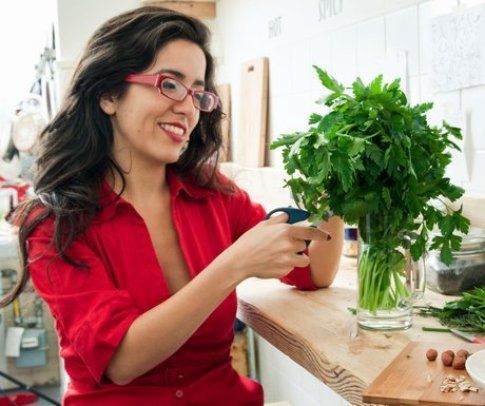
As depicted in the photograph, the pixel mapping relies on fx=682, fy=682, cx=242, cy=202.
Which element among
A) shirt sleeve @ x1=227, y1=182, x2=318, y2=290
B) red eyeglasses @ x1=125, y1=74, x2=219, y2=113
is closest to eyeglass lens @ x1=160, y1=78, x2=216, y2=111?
red eyeglasses @ x1=125, y1=74, x2=219, y2=113

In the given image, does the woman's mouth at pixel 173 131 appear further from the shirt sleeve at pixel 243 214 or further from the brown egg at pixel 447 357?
the brown egg at pixel 447 357

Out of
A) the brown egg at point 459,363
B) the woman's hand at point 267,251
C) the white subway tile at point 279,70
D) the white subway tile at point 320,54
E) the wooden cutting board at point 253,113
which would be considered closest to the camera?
the brown egg at point 459,363

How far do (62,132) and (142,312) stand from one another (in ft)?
A: 1.54

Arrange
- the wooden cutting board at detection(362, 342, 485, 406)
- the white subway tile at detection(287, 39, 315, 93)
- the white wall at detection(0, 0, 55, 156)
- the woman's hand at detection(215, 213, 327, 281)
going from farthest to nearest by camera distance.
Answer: the white wall at detection(0, 0, 55, 156)
the white subway tile at detection(287, 39, 315, 93)
the woman's hand at detection(215, 213, 327, 281)
the wooden cutting board at detection(362, 342, 485, 406)

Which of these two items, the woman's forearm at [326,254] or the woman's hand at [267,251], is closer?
the woman's hand at [267,251]

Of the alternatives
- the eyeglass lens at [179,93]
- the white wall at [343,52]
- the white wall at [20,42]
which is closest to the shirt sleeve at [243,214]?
the eyeglass lens at [179,93]

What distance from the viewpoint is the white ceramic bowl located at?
36.3 inches

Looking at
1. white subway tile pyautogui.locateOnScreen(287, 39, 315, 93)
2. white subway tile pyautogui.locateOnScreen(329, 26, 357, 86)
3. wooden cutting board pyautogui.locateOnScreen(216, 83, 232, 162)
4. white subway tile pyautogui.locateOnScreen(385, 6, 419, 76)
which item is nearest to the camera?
white subway tile pyautogui.locateOnScreen(385, 6, 419, 76)

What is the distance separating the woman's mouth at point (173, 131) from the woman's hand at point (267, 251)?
1.08 ft

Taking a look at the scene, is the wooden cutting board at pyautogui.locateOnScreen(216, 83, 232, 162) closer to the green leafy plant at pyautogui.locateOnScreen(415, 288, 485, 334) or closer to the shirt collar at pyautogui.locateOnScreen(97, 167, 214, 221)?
the shirt collar at pyautogui.locateOnScreen(97, 167, 214, 221)

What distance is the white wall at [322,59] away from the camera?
180 cm

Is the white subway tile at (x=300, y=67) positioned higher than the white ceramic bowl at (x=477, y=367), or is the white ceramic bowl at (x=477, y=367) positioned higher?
the white subway tile at (x=300, y=67)

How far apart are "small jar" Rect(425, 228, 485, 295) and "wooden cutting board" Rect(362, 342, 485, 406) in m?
0.40

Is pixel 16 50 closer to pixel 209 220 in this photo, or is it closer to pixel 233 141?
pixel 233 141
